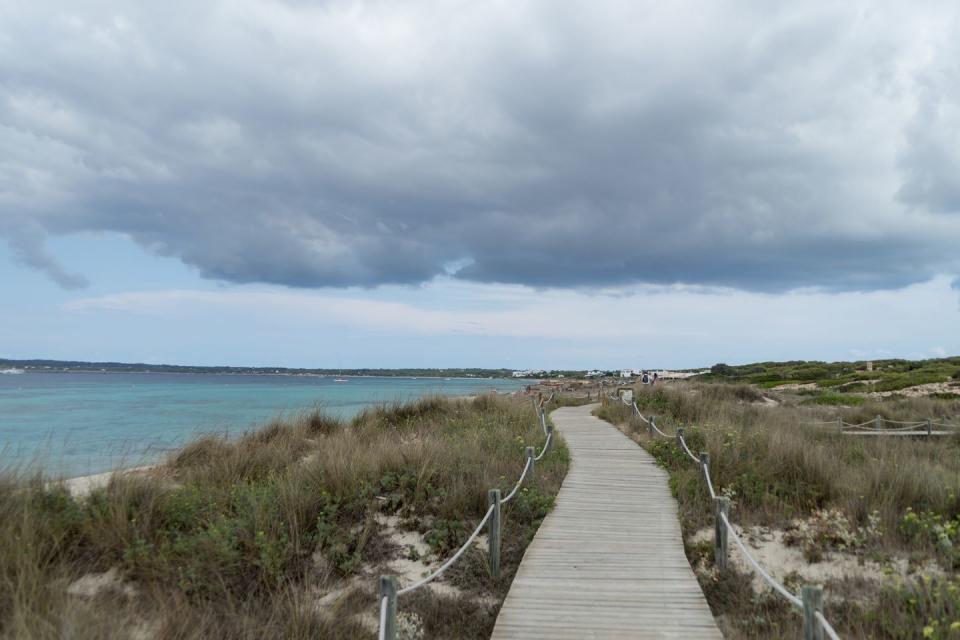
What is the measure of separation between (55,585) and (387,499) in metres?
4.34

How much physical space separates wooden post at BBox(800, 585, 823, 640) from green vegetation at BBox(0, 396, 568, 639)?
3.20m

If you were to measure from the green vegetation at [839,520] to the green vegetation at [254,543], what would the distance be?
2.80 meters

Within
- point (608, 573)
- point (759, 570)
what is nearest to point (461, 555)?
point (608, 573)

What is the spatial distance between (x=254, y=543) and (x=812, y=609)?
5.88 m

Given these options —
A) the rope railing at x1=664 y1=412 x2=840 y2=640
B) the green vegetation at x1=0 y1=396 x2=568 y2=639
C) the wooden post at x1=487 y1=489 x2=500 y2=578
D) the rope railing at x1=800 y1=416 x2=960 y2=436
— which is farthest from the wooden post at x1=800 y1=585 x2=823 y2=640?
the rope railing at x1=800 y1=416 x2=960 y2=436

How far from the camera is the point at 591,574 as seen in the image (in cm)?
688

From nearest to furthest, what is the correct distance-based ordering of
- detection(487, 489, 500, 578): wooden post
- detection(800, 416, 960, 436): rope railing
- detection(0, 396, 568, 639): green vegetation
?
detection(0, 396, 568, 639): green vegetation
detection(487, 489, 500, 578): wooden post
detection(800, 416, 960, 436): rope railing

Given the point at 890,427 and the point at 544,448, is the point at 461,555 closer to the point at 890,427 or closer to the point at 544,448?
the point at 544,448

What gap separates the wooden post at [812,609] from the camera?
4297mm

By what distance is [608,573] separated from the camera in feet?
22.7

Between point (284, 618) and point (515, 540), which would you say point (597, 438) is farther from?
point (284, 618)

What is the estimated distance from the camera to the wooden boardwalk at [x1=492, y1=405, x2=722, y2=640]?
569 centimetres

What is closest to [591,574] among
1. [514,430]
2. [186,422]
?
[514,430]

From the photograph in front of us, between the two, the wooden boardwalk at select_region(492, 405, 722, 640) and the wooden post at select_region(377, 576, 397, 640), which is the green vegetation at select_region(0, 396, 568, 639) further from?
the wooden post at select_region(377, 576, 397, 640)
